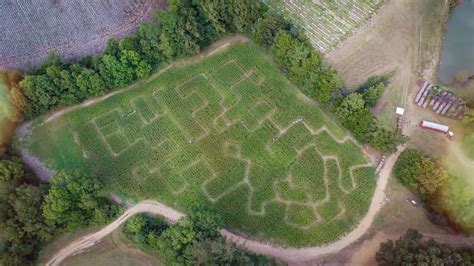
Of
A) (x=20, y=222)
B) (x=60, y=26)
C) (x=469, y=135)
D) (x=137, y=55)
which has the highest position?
(x=469, y=135)

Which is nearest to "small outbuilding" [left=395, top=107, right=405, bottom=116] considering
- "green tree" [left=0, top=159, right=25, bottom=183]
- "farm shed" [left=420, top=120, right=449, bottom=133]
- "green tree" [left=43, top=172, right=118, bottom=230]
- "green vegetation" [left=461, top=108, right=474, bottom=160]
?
"farm shed" [left=420, top=120, right=449, bottom=133]

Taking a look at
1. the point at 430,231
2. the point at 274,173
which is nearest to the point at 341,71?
the point at 274,173

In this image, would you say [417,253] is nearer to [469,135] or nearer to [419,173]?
[419,173]

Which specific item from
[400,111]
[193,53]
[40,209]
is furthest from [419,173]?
[40,209]

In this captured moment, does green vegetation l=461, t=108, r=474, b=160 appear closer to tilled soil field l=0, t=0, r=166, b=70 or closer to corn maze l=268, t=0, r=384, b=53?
corn maze l=268, t=0, r=384, b=53

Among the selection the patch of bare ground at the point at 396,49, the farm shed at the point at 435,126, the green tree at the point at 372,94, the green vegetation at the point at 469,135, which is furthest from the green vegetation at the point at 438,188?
the green tree at the point at 372,94

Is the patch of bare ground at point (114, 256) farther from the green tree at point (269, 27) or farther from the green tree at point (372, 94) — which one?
the green tree at point (372, 94)
